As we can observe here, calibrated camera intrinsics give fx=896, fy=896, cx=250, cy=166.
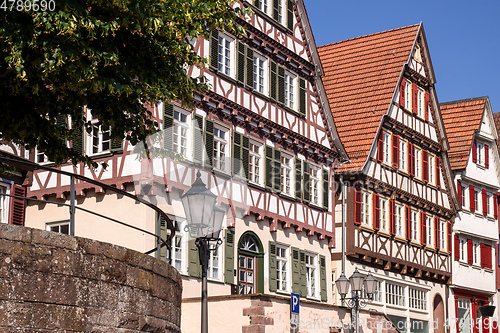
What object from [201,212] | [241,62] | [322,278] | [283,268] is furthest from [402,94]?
[201,212]

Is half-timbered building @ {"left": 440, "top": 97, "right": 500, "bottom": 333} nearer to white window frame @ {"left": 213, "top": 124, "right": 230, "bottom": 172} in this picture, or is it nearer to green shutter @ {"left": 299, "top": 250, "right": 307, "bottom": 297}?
green shutter @ {"left": 299, "top": 250, "right": 307, "bottom": 297}

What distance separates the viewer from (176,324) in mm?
13148

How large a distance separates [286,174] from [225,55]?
4.40 m

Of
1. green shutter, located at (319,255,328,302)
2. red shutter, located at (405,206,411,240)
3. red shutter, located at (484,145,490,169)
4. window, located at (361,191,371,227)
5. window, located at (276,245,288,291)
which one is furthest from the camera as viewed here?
red shutter, located at (484,145,490,169)

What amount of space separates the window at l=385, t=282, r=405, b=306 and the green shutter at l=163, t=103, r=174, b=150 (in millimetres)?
13459

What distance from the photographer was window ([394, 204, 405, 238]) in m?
33.2

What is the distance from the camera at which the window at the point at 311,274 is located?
90.9 feet

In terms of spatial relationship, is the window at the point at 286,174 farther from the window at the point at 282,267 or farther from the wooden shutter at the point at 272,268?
the wooden shutter at the point at 272,268

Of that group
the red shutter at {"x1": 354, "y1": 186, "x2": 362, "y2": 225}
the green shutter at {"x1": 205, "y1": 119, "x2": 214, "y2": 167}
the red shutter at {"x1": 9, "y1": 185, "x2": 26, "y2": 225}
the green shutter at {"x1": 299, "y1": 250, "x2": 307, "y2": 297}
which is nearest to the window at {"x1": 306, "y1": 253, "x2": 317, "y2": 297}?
the green shutter at {"x1": 299, "y1": 250, "x2": 307, "y2": 297}

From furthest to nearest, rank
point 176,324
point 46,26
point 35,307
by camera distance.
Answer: point 176,324 → point 46,26 → point 35,307

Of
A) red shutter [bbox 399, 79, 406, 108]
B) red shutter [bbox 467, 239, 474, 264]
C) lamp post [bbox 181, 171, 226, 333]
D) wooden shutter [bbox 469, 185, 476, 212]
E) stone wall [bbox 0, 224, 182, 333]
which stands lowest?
stone wall [bbox 0, 224, 182, 333]

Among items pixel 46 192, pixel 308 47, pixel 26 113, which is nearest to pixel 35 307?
pixel 26 113

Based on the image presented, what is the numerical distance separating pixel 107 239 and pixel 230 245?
388 centimetres

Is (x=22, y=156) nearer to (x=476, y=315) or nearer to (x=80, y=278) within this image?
(x=80, y=278)
